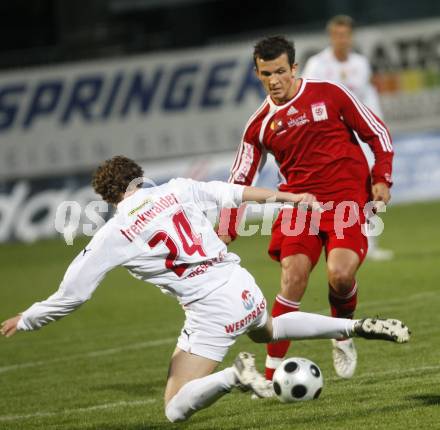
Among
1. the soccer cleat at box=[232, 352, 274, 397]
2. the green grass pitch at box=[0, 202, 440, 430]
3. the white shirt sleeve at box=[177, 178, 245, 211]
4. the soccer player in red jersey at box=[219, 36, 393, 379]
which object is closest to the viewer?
the soccer cleat at box=[232, 352, 274, 397]

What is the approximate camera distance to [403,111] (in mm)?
20562

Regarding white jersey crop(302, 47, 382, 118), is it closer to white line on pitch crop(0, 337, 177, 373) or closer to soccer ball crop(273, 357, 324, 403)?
white line on pitch crop(0, 337, 177, 373)

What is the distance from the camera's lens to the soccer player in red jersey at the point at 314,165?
7.46 metres

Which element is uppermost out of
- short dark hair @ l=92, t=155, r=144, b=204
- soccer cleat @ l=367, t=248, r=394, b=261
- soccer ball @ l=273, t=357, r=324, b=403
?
short dark hair @ l=92, t=155, r=144, b=204

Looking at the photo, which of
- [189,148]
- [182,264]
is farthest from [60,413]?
[189,148]

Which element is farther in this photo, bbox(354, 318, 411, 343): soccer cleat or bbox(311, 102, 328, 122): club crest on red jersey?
bbox(311, 102, 328, 122): club crest on red jersey

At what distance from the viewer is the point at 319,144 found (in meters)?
7.67

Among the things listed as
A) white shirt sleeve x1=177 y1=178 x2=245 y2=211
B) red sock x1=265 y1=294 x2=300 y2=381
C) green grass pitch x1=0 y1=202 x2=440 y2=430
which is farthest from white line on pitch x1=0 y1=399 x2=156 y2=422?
white shirt sleeve x1=177 y1=178 x2=245 y2=211

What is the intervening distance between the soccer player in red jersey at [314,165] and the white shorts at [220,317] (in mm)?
1116

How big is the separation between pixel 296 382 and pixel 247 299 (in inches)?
21.7

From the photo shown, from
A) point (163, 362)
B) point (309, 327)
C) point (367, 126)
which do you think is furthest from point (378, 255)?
point (309, 327)

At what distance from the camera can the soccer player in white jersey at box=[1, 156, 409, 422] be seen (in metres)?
6.12

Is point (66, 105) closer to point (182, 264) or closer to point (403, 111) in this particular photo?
point (403, 111)

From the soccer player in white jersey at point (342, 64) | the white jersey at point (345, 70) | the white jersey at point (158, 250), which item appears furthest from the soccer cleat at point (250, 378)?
the white jersey at point (345, 70)
